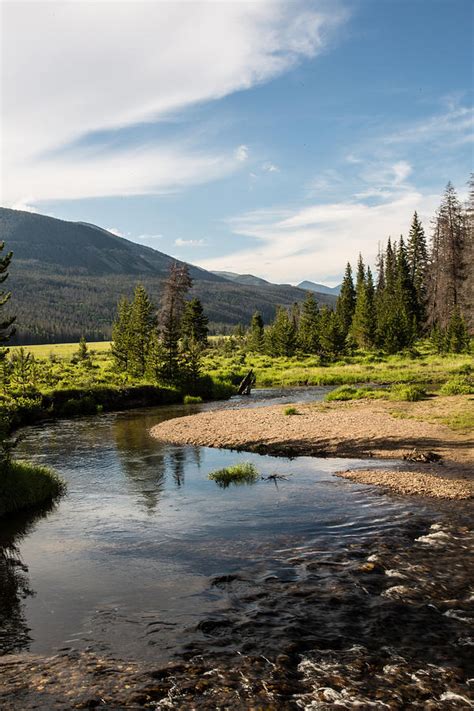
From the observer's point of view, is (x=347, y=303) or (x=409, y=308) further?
(x=347, y=303)

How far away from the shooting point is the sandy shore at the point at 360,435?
18.1 m

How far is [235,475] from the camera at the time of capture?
19.9 m

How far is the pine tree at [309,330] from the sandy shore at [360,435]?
4705 centimetres

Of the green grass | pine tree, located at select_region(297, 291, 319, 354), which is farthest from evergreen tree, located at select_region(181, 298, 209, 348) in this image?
the green grass

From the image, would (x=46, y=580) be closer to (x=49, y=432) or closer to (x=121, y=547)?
(x=121, y=547)

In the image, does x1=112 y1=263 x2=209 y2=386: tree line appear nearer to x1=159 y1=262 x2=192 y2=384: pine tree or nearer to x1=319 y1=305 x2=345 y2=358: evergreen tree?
x1=159 y1=262 x2=192 y2=384: pine tree

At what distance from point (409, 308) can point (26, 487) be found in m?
83.7

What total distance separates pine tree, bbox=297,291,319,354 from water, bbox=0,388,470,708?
207 ft

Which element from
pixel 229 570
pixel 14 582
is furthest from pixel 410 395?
pixel 14 582

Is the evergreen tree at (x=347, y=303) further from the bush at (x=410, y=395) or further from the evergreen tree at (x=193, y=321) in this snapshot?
the bush at (x=410, y=395)

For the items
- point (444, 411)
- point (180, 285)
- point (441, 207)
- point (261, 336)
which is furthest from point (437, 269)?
point (444, 411)

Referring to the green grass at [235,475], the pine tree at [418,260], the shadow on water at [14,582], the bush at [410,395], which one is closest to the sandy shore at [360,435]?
the bush at [410,395]

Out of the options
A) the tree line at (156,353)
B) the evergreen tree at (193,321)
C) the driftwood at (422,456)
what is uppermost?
the evergreen tree at (193,321)

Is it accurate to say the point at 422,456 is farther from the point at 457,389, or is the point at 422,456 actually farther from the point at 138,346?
the point at 138,346
